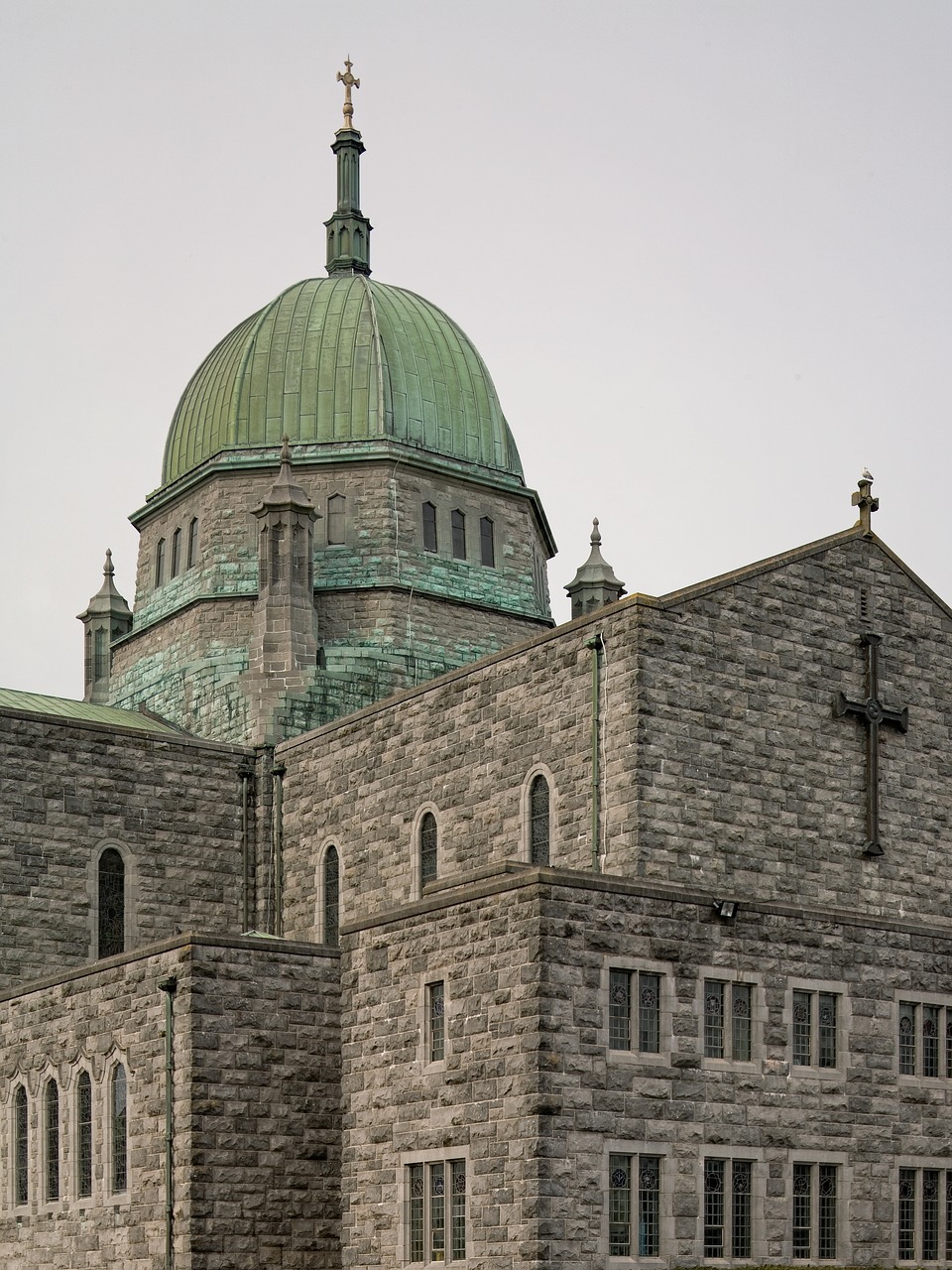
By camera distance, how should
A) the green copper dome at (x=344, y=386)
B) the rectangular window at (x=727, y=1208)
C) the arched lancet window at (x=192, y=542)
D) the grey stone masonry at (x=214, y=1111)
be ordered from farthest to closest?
the arched lancet window at (x=192, y=542) < the green copper dome at (x=344, y=386) < the grey stone masonry at (x=214, y=1111) < the rectangular window at (x=727, y=1208)

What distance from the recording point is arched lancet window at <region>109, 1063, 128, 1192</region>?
34.8m

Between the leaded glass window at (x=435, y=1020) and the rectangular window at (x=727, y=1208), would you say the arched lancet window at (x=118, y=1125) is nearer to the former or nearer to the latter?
the leaded glass window at (x=435, y=1020)

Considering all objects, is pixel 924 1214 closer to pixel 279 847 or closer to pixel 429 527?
pixel 279 847

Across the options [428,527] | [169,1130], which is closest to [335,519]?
[428,527]

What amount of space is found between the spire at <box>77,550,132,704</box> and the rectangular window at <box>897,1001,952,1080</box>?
26998mm

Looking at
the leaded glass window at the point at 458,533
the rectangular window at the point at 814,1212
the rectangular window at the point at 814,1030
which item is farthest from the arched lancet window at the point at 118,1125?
the leaded glass window at the point at 458,533

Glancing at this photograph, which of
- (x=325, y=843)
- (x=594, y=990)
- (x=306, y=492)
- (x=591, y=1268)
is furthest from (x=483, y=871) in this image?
(x=306, y=492)

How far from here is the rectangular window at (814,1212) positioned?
3064cm

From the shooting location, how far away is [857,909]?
35.7 metres

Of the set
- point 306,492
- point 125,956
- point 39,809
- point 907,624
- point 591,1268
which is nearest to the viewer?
point 591,1268

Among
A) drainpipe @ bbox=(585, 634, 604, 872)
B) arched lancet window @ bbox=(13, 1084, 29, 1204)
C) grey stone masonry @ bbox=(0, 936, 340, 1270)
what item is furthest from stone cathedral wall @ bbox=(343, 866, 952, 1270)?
arched lancet window @ bbox=(13, 1084, 29, 1204)

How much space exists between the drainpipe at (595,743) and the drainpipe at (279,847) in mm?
10416

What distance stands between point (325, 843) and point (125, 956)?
7.27 meters

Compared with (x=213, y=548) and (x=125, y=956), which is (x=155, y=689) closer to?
(x=213, y=548)
